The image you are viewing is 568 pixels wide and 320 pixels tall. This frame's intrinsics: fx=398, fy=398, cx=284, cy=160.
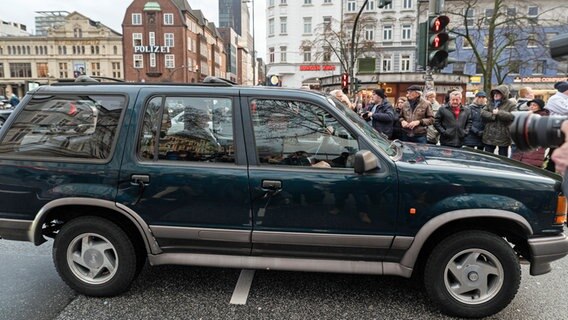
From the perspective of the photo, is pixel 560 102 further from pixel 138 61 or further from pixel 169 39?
pixel 138 61

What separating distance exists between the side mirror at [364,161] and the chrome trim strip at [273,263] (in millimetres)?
801

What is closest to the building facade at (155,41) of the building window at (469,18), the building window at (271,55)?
the building window at (271,55)

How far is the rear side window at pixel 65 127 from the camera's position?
3.39 m

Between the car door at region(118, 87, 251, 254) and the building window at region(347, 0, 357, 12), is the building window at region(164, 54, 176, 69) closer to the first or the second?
the building window at region(347, 0, 357, 12)

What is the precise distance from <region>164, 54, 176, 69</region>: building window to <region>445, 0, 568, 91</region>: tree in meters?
46.1

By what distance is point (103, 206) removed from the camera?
3.29m

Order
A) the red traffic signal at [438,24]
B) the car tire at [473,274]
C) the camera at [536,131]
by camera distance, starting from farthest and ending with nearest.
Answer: the red traffic signal at [438,24], the car tire at [473,274], the camera at [536,131]

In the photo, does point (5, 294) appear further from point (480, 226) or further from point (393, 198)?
point (480, 226)

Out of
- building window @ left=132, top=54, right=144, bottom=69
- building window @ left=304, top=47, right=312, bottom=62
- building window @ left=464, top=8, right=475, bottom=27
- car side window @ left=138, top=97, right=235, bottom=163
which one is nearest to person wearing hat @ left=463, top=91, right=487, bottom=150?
car side window @ left=138, top=97, right=235, bottom=163

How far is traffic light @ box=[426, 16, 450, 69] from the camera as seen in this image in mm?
6812

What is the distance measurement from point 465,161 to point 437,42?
4205 mm

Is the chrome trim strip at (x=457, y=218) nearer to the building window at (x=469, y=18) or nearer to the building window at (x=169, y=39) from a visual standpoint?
the building window at (x=469, y=18)

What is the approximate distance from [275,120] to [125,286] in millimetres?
1946

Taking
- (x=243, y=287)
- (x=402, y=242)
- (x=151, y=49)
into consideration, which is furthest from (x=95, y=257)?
(x=151, y=49)
